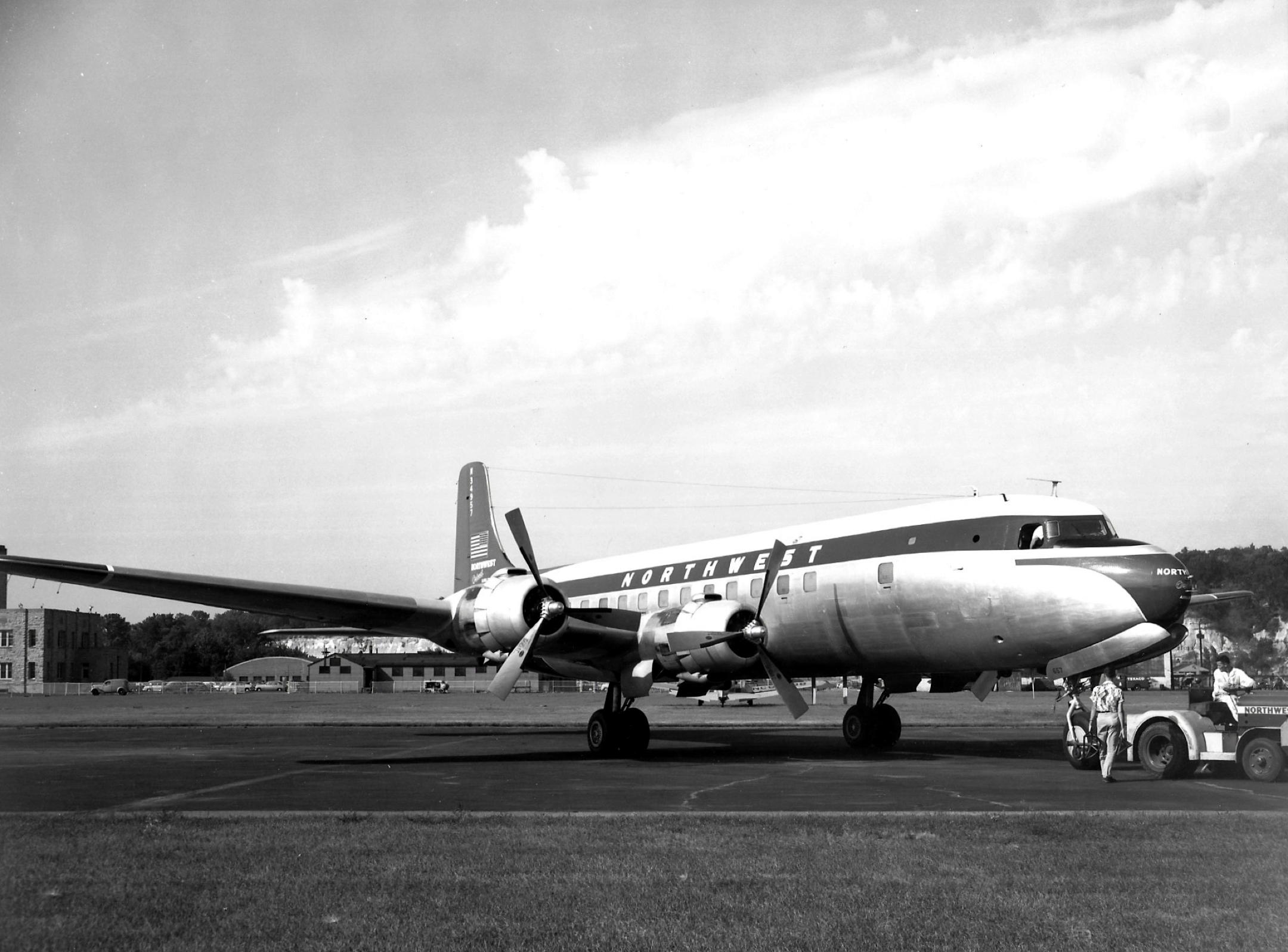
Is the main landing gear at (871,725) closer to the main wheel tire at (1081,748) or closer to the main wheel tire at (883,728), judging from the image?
the main wheel tire at (883,728)

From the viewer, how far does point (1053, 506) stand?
62.2 ft

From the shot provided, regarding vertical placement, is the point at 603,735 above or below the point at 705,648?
below

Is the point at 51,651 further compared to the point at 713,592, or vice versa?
the point at 51,651

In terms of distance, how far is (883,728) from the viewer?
23.4m

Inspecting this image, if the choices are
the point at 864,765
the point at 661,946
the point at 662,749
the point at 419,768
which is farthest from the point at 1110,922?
the point at 662,749

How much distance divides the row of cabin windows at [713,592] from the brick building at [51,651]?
6746 cm

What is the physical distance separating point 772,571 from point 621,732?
4.27 meters

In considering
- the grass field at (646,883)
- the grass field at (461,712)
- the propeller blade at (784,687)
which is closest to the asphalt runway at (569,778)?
the propeller blade at (784,687)

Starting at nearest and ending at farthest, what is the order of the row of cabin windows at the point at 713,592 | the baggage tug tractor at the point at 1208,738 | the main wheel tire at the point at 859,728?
the baggage tug tractor at the point at 1208,738 < the row of cabin windows at the point at 713,592 < the main wheel tire at the point at 859,728

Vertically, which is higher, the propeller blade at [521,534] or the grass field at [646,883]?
the propeller blade at [521,534]

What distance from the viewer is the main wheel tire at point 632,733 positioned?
73.0 feet

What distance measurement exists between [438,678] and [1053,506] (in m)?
107

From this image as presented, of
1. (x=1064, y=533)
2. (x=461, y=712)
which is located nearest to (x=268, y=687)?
(x=461, y=712)

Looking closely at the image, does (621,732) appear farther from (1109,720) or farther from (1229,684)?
(1229,684)
